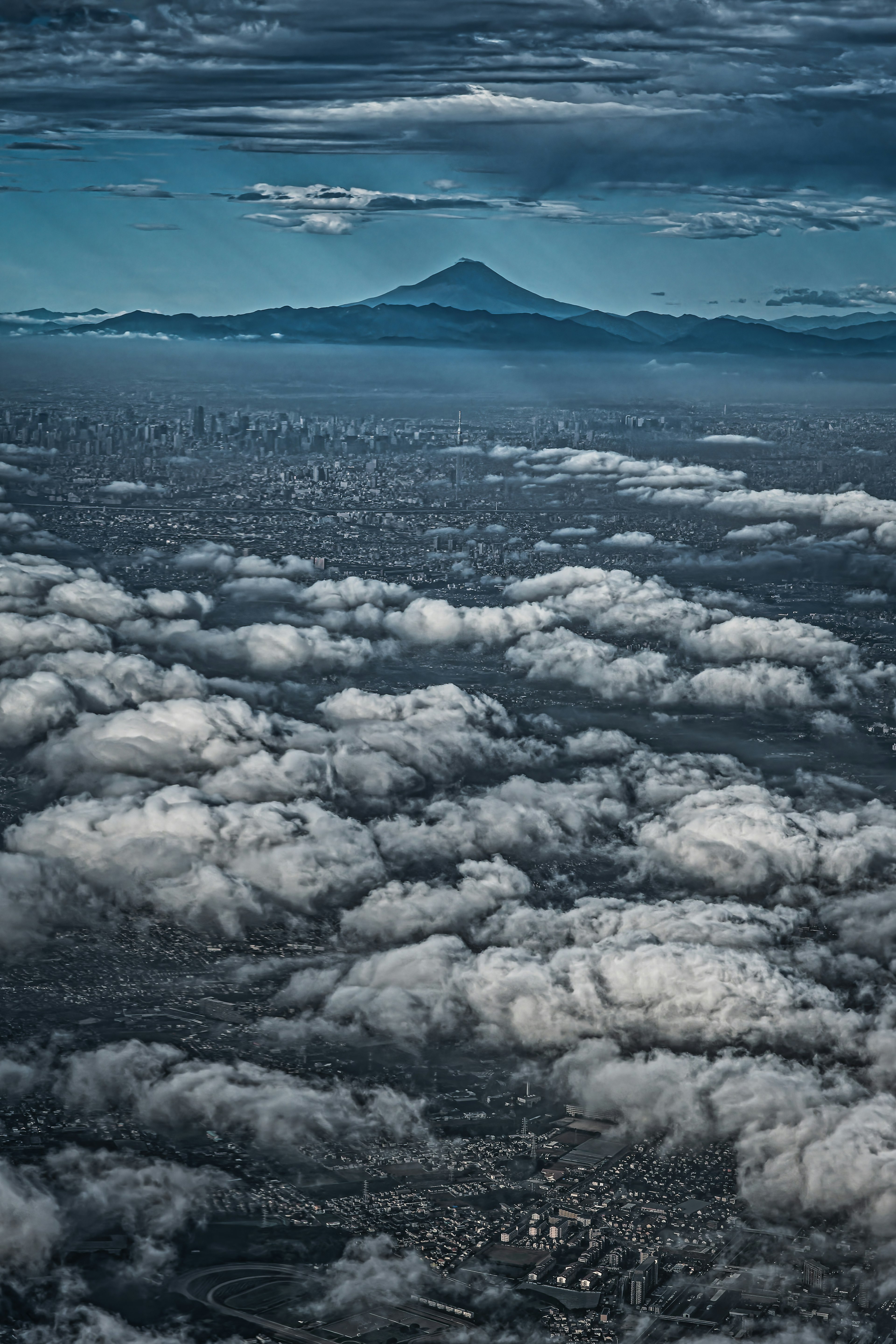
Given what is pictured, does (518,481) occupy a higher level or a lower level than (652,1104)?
higher

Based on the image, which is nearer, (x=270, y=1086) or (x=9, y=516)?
(x=270, y=1086)

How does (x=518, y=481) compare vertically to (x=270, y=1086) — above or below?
above

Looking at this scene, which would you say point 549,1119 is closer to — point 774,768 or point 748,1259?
point 748,1259

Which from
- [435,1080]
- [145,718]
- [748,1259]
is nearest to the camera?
[748,1259]

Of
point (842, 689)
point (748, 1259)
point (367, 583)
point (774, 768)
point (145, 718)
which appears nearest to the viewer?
point (748, 1259)

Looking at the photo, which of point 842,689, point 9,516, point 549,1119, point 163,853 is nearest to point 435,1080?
point 549,1119

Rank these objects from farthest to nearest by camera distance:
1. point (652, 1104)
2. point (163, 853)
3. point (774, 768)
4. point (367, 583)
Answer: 1. point (367, 583)
2. point (774, 768)
3. point (163, 853)
4. point (652, 1104)

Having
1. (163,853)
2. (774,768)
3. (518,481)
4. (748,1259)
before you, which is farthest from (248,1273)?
(518,481)

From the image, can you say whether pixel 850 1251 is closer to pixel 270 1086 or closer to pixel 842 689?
pixel 270 1086

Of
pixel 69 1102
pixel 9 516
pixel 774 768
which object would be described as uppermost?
pixel 9 516
